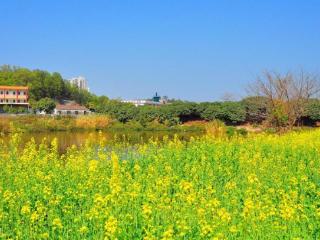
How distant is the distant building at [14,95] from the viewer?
8502 centimetres

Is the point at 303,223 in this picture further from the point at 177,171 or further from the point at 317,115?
the point at 317,115

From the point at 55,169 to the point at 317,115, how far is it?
139 feet

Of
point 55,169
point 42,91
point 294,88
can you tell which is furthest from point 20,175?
point 42,91

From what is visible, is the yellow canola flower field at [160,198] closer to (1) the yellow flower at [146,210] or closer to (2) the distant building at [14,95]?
(1) the yellow flower at [146,210]

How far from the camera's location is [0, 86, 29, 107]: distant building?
85.0 meters

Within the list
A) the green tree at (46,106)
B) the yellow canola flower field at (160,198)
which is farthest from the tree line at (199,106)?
the yellow canola flower field at (160,198)

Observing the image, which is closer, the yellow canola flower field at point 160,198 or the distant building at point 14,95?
the yellow canola flower field at point 160,198

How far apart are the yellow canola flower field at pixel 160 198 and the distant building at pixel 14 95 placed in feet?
Result: 241

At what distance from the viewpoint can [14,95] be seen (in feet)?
279

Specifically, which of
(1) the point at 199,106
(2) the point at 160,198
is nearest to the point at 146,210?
(2) the point at 160,198

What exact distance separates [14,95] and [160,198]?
81.9 metres

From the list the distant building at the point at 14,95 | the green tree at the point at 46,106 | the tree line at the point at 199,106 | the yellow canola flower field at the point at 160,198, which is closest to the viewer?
the yellow canola flower field at the point at 160,198

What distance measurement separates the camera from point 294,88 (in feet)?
120

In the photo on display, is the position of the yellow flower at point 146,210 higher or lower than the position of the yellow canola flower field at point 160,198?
higher
